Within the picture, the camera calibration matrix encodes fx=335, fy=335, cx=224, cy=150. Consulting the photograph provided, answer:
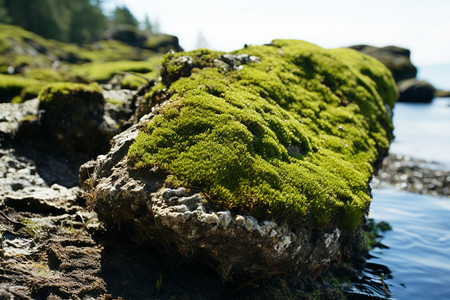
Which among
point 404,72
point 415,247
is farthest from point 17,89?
point 404,72

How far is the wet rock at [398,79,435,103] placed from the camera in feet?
227

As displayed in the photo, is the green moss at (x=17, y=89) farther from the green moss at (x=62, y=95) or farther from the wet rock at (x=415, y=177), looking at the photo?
the wet rock at (x=415, y=177)

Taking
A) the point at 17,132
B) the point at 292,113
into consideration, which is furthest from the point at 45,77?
the point at 292,113

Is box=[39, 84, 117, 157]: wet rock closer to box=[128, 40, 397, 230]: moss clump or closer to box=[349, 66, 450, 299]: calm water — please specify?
box=[128, 40, 397, 230]: moss clump

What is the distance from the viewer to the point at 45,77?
23.1 m

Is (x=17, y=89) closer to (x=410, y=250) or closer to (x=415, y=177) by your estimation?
(x=410, y=250)

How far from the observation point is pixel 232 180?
6715 mm

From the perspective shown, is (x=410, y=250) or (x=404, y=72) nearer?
(x=410, y=250)

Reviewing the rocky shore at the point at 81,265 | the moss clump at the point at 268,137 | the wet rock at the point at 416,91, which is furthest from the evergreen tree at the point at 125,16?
the rocky shore at the point at 81,265

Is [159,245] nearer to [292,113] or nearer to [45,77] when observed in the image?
[292,113]

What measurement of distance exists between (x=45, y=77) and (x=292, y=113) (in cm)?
1952

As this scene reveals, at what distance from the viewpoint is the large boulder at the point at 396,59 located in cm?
7606

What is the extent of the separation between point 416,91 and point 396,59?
473 inches

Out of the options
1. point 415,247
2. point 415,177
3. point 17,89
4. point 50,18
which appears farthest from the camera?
point 50,18
